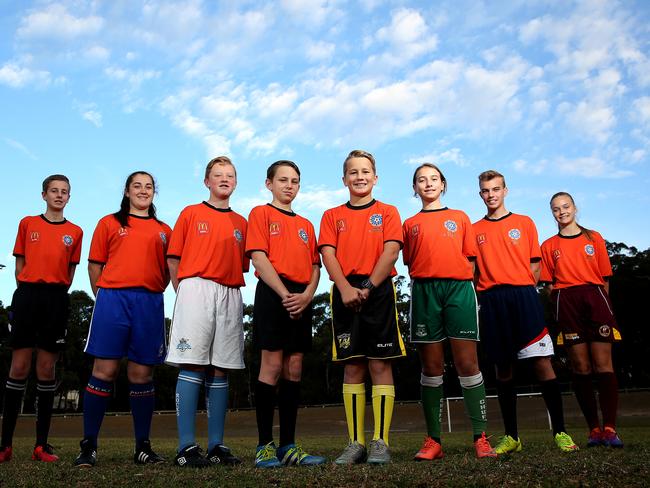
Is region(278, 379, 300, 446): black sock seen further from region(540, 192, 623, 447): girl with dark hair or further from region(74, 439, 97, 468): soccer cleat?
region(540, 192, 623, 447): girl with dark hair

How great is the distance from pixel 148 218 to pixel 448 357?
48836 mm

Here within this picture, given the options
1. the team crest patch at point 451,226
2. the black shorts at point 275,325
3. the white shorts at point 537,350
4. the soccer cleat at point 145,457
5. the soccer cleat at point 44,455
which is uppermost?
the team crest patch at point 451,226

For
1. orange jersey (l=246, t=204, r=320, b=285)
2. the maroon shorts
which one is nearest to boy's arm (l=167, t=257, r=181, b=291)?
orange jersey (l=246, t=204, r=320, b=285)

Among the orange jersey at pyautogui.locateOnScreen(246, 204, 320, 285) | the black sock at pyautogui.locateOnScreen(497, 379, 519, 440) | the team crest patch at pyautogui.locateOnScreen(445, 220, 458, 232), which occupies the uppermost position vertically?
the team crest patch at pyautogui.locateOnScreen(445, 220, 458, 232)

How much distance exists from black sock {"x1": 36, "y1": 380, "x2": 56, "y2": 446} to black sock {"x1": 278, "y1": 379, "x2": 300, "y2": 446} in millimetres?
3094

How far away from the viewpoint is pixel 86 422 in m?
5.80

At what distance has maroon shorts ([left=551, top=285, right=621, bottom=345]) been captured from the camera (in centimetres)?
701

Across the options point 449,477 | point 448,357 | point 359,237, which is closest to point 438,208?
point 359,237

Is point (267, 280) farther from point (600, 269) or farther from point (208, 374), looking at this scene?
point (600, 269)

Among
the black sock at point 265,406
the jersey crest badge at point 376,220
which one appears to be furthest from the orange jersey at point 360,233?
the black sock at point 265,406

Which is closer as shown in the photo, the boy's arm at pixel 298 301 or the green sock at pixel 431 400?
the boy's arm at pixel 298 301

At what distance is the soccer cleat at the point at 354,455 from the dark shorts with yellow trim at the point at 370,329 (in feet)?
2.49

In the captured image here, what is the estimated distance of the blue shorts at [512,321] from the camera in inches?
252

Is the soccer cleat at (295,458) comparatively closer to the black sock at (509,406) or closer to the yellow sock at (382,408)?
the yellow sock at (382,408)
